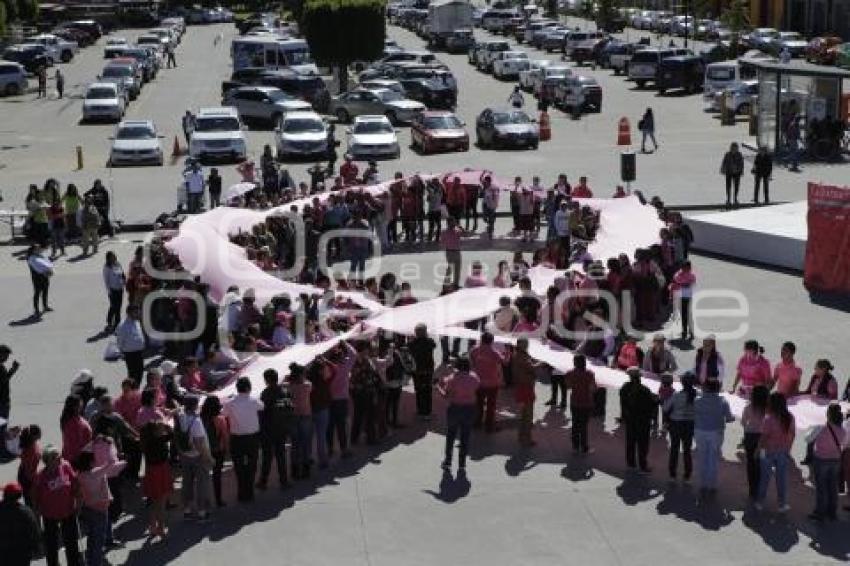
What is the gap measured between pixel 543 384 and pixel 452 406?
3.59m

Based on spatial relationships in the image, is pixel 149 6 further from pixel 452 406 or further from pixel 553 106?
pixel 452 406

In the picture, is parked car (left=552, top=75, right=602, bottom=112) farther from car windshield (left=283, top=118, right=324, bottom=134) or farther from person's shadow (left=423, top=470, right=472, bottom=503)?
person's shadow (left=423, top=470, right=472, bottom=503)

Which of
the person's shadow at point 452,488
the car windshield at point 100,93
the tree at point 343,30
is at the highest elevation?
the tree at point 343,30

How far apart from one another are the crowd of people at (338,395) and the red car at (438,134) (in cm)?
1870

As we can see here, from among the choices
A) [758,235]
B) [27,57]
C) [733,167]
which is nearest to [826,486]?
[758,235]

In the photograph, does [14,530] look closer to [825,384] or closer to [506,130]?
[825,384]

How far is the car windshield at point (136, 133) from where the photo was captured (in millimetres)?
38344

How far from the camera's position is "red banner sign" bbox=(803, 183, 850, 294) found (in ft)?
73.1

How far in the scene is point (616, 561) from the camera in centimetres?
1252

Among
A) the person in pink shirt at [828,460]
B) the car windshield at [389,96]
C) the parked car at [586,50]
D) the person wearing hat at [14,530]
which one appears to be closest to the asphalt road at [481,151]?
the car windshield at [389,96]

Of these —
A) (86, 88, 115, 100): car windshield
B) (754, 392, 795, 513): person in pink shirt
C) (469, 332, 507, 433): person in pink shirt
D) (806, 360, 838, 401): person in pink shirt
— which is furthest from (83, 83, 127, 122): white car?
(754, 392, 795, 513): person in pink shirt

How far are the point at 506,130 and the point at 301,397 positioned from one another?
26.5 meters

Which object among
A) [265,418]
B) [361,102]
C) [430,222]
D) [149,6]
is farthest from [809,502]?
[149,6]

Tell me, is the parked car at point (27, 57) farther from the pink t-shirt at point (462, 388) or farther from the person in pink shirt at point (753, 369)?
the person in pink shirt at point (753, 369)
